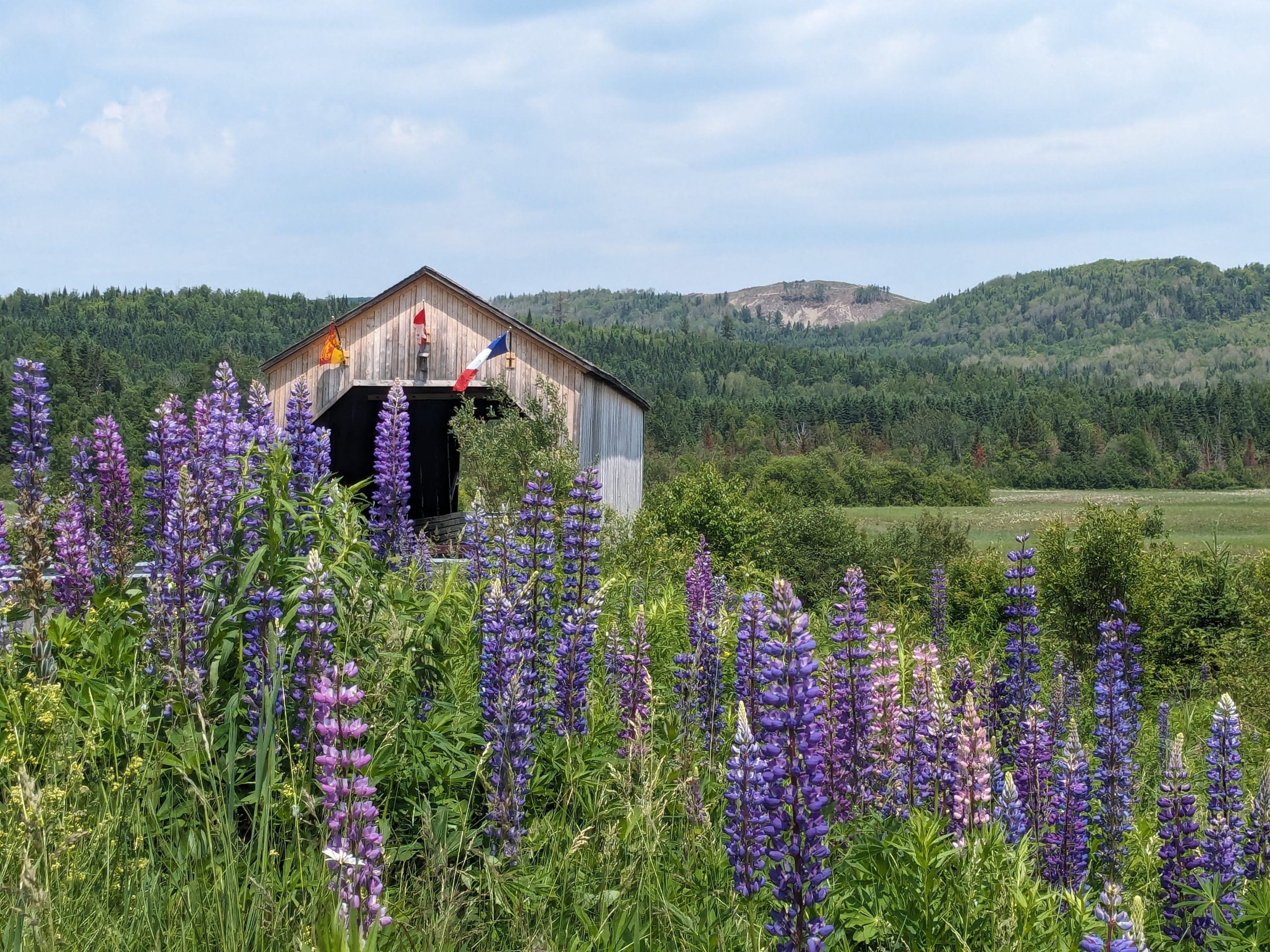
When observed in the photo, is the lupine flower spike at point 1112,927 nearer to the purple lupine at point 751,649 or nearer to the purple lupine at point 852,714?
the purple lupine at point 751,649

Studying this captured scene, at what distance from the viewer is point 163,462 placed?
6.23 meters

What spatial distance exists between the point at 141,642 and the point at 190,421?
2955 millimetres

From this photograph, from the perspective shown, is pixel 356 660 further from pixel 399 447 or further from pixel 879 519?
pixel 879 519

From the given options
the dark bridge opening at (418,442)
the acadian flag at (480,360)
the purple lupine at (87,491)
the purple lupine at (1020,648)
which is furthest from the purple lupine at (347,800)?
the dark bridge opening at (418,442)

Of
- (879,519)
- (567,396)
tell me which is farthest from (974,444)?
(567,396)

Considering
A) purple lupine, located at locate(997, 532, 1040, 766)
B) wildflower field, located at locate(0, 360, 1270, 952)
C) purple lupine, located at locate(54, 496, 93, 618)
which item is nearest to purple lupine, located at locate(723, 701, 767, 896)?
wildflower field, located at locate(0, 360, 1270, 952)

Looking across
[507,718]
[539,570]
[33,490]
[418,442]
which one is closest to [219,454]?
[33,490]

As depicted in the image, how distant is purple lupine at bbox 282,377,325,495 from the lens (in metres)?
5.87

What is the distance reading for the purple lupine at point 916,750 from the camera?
4082 mm

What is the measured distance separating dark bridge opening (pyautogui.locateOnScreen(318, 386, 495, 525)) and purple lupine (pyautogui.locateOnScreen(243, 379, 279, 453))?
2347cm

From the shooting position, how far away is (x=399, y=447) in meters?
7.42

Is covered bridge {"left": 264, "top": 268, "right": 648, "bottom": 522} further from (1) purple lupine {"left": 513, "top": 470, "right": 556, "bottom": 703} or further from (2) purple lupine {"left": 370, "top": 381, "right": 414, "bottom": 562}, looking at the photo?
(1) purple lupine {"left": 513, "top": 470, "right": 556, "bottom": 703}

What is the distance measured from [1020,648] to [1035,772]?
149 cm

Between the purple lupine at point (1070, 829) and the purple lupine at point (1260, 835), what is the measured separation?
2.05ft
